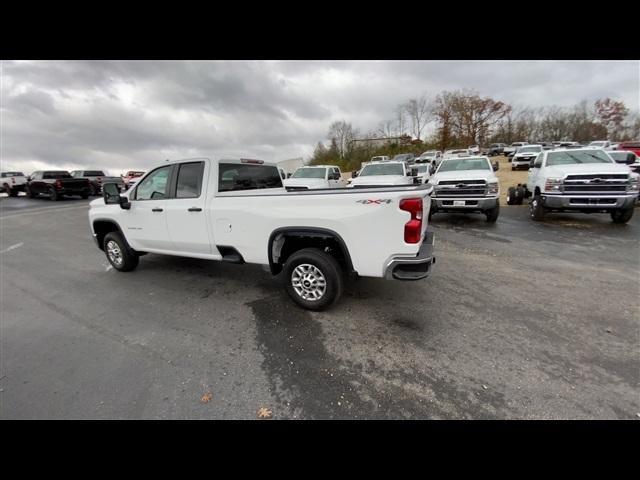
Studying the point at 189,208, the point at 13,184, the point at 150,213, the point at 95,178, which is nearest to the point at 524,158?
the point at 189,208

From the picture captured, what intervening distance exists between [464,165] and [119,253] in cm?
999

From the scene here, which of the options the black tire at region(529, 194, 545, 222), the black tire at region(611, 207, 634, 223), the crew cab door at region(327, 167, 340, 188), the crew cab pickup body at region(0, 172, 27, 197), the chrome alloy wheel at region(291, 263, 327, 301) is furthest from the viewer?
the crew cab pickup body at region(0, 172, 27, 197)

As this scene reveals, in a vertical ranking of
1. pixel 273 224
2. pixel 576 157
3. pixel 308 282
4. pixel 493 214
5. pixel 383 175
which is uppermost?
pixel 576 157

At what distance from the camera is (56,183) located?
17766 millimetres

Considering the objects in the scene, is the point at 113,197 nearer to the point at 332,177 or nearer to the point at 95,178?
the point at 332,177

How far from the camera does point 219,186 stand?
3.86 meters

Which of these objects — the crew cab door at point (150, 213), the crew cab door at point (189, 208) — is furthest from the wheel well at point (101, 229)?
the crew cab door at point (189, 208)

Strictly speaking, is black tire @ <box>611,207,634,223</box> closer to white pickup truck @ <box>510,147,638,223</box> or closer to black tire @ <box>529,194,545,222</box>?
white pickup truck @ <box>510,147,638,223</box>

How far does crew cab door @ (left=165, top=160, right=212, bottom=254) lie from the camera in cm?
387

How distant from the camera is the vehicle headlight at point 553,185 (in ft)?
23.9

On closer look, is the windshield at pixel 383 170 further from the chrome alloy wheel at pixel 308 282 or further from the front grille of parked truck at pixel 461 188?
the chrome alloy wheel at pixel 308 282

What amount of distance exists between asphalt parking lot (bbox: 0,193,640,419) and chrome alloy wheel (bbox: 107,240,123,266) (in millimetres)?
285

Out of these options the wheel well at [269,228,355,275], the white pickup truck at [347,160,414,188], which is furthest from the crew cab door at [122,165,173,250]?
the white pickup truck at [347,160,414,188]
